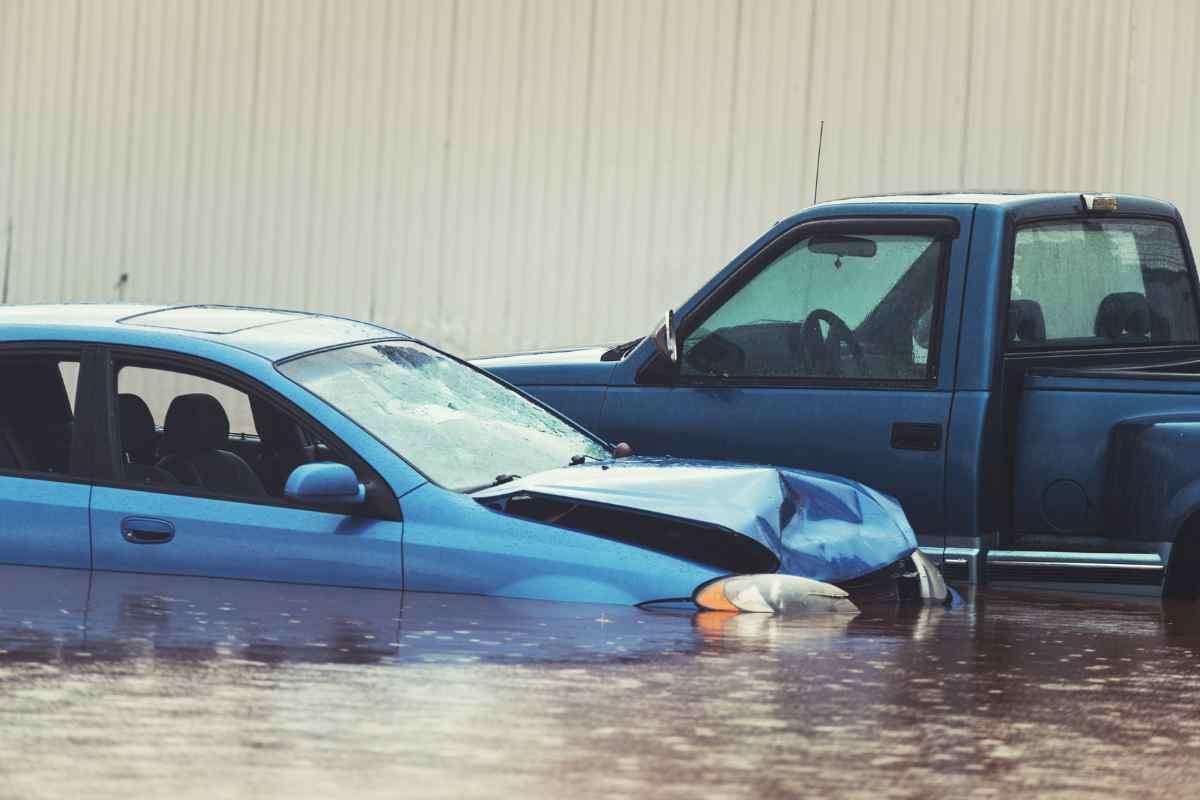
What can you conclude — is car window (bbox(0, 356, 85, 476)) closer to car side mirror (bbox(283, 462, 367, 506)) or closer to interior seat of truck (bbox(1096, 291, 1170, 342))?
car side mirror (bbox(283, 462, 367, 506))

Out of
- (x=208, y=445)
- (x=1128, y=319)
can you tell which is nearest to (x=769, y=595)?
(x=208, y=445)

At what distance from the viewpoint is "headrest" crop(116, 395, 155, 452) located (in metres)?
7.18

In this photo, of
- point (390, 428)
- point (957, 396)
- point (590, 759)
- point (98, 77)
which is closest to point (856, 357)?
point (957, 396)

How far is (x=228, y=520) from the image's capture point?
6605 mm

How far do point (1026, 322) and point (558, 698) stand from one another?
351 cm

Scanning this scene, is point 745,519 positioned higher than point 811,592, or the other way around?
point 745,519

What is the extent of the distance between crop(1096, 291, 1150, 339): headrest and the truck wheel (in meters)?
1.13

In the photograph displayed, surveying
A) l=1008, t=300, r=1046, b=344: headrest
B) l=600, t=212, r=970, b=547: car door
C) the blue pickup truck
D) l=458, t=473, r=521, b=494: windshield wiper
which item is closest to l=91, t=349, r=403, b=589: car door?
l=458, t=473, r=521, b=494: windshield wiper

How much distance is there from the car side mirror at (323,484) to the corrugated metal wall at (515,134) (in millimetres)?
11151

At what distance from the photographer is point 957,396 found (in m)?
7.73

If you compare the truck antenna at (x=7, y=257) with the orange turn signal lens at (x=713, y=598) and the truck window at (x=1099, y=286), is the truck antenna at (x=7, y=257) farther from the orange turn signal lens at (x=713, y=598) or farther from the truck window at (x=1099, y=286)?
the orange turn signal lens at (x=713, y=598)

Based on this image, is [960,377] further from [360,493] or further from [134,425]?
[134,425]

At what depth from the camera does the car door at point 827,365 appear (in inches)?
308

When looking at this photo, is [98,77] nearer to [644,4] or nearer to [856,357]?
[644,4]
